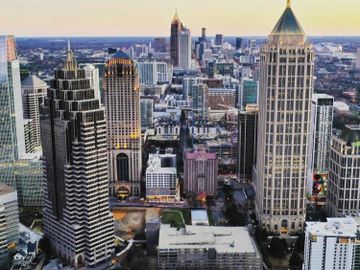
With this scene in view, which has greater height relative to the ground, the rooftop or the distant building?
the distant building

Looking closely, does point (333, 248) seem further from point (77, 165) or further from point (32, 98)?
point (32, 98)

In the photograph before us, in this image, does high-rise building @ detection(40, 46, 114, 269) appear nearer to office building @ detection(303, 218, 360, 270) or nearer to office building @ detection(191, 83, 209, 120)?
office building @ detection(303, 218, 360, 270)

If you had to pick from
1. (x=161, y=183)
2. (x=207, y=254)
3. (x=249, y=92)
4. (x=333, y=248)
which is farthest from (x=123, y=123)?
(x=249, y=92)

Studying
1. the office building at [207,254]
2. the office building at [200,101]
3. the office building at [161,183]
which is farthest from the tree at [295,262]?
the office building at [200,101]

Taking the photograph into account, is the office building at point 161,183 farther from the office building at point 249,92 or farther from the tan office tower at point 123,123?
the office building at point 249,92

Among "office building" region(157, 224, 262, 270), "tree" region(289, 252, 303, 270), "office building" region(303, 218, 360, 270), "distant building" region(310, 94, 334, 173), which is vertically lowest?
"tree" region(289, 252, 303, 270)

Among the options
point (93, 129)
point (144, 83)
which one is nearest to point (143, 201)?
point (93, 129)

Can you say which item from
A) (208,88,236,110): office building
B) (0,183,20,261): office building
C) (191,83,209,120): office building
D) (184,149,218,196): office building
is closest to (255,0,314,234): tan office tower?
(184,149,218,196): office building
